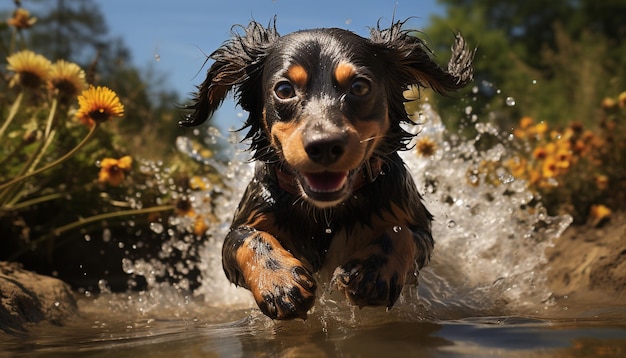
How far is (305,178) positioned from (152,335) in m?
0.90

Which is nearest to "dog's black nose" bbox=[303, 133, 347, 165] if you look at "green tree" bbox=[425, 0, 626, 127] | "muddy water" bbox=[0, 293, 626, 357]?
"muddy water" bbox=[0, 293, 626, 357]

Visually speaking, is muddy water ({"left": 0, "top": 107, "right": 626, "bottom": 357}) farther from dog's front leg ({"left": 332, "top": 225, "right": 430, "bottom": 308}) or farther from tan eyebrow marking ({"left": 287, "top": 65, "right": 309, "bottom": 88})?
tan eyebrow marking ({"left": 287, "top": 65, "right": 309, "bottom": 88})

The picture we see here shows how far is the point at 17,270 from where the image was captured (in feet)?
12.6

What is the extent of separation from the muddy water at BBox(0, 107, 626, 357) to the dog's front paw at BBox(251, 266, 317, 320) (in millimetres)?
103

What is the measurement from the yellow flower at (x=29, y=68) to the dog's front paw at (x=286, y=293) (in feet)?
6.32

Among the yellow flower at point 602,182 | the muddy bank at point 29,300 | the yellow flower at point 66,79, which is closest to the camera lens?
the muddy bank at point 29,300

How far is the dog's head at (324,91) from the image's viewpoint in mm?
2594

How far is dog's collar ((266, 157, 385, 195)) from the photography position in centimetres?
298

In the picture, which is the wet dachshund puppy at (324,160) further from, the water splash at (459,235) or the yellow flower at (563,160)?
the yellow flower at (563,160)

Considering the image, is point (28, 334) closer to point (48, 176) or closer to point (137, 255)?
point (48, 176)

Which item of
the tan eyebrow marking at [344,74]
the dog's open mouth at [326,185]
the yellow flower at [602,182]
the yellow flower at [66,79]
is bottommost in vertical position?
the dog's open mouth at [326,185]

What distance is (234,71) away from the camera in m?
3.32

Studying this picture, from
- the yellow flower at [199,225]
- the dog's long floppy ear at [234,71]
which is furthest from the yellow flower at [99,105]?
the yellow flower at [199,225]

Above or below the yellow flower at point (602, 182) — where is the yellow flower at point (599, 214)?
below
